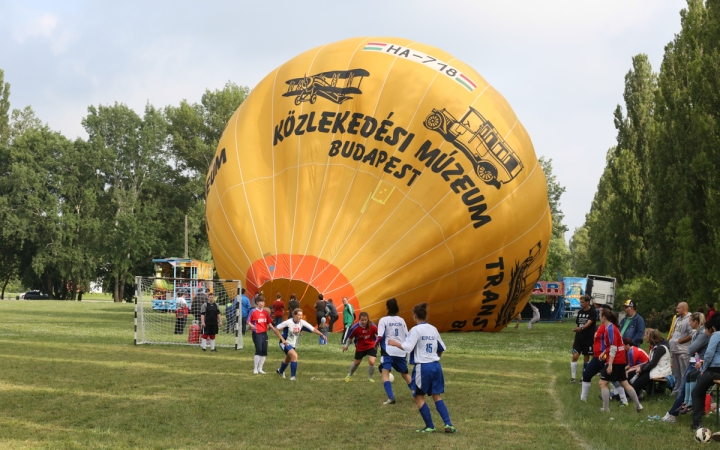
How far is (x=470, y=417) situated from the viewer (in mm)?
9703

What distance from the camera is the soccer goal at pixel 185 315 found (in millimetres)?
20219

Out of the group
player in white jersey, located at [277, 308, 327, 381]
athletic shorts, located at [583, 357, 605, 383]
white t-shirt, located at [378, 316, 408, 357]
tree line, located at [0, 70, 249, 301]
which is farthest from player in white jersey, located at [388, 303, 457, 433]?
A: tree line, located at [0, 70, 249, 301]

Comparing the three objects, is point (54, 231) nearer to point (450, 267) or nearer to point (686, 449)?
point (450, 267)

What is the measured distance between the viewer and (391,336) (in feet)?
35.7

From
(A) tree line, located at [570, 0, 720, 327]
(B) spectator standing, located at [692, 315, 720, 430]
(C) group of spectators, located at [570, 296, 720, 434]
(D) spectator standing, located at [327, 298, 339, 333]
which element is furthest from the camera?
(A) tree line, located at [570, 0, 720, 327]

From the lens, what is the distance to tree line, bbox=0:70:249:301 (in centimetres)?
6406

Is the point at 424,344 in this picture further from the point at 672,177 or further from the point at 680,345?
the point at 672,177

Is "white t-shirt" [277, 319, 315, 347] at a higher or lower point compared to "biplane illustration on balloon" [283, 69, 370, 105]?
lower

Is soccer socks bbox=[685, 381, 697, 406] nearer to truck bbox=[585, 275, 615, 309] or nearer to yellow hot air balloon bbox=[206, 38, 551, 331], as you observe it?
yellow hot air balloon bbox=[206, 38, 551, 331]

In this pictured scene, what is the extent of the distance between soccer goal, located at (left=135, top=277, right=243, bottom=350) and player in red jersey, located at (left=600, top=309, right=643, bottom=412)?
10.5 m

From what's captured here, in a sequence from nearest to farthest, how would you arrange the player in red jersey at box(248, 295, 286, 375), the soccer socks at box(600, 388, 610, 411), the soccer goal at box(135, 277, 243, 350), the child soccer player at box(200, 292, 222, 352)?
the soccer socks at box(600, 388, 610, 411) → the player in red jersey at box(248, 295, 286, 375) → the child soccer player at box(200, 292, 222, 352) → the soccer goal at box(135, 277, 243, 350)

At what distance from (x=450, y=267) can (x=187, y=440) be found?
1279cm

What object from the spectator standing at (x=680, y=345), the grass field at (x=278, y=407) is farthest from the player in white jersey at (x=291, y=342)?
the spectator standing at (x=680, y=345)

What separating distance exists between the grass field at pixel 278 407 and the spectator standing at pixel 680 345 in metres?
0.49
